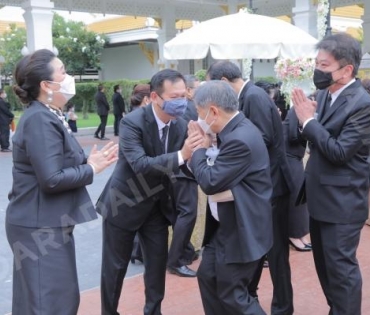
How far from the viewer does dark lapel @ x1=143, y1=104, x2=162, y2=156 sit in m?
3.40

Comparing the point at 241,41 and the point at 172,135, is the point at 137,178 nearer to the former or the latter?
the point at 172,135

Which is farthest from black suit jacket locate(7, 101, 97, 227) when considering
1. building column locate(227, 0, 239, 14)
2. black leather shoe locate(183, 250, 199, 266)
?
building column locate(227, 0, 239, 14)

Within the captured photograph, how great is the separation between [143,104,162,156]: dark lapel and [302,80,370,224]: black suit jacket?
3.07 ft

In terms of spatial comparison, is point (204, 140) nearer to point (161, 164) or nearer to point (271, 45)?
point (161, 164)

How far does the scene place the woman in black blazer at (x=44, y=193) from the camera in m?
2.71

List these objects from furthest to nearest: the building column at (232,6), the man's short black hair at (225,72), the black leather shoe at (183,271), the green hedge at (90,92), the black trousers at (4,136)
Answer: the green hedge at (90,92)
the building column at (232,6)
the black trousers at (4,136)
the black leather shoe at (183,271)
the man's short black hair at (225,72)

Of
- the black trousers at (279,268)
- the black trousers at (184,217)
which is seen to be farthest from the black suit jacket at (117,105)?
the black trousers at (279,268)

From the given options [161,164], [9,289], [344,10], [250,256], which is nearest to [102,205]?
[161,164]

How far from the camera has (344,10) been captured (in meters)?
26.4

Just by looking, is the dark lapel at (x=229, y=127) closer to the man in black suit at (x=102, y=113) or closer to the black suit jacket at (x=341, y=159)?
the black suit jacket at (x=341, y=159)

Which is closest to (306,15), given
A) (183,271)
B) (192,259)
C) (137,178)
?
(192,259)

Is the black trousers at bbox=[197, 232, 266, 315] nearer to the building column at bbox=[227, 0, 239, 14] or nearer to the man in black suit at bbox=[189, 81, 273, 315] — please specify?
the man in black suit at bbox=[189, 81, 273, 315]

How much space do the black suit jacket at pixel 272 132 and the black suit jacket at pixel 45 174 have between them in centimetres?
146

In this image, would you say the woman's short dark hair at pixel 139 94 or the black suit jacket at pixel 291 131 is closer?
the black suit jacket at pixel 291 131
